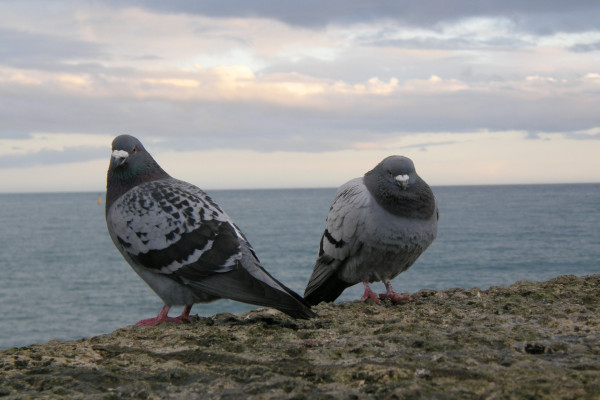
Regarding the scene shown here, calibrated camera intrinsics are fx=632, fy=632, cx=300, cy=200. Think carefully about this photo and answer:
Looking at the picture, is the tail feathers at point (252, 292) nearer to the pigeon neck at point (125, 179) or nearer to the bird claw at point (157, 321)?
the bird claw at point (157, 321)

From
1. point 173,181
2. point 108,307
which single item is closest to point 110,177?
point 173,181

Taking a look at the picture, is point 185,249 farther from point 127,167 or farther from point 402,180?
point 402,180

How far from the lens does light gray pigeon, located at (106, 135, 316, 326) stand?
19.2ft

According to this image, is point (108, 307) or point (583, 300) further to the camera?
point (108, 307)

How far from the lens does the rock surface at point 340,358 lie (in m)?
3.80

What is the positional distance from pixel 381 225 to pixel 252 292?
1.88m

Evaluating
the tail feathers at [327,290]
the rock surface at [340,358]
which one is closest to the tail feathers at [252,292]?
the rock surface at [340,358]

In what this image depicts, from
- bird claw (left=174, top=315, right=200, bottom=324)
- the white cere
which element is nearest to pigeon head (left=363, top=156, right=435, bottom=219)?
bird claw (left=174, top=315, right=200, bottom=324)

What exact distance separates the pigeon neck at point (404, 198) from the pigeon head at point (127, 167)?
8.15ft

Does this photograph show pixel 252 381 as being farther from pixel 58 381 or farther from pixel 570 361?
pixel 570 361

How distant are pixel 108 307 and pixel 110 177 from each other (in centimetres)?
4484

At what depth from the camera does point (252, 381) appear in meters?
4.05

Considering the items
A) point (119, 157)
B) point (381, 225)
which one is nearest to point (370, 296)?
point (381, 225)

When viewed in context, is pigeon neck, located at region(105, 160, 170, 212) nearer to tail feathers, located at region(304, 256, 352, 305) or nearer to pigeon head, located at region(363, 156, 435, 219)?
tail feathers, located at region(304, 256, 352, 305)
